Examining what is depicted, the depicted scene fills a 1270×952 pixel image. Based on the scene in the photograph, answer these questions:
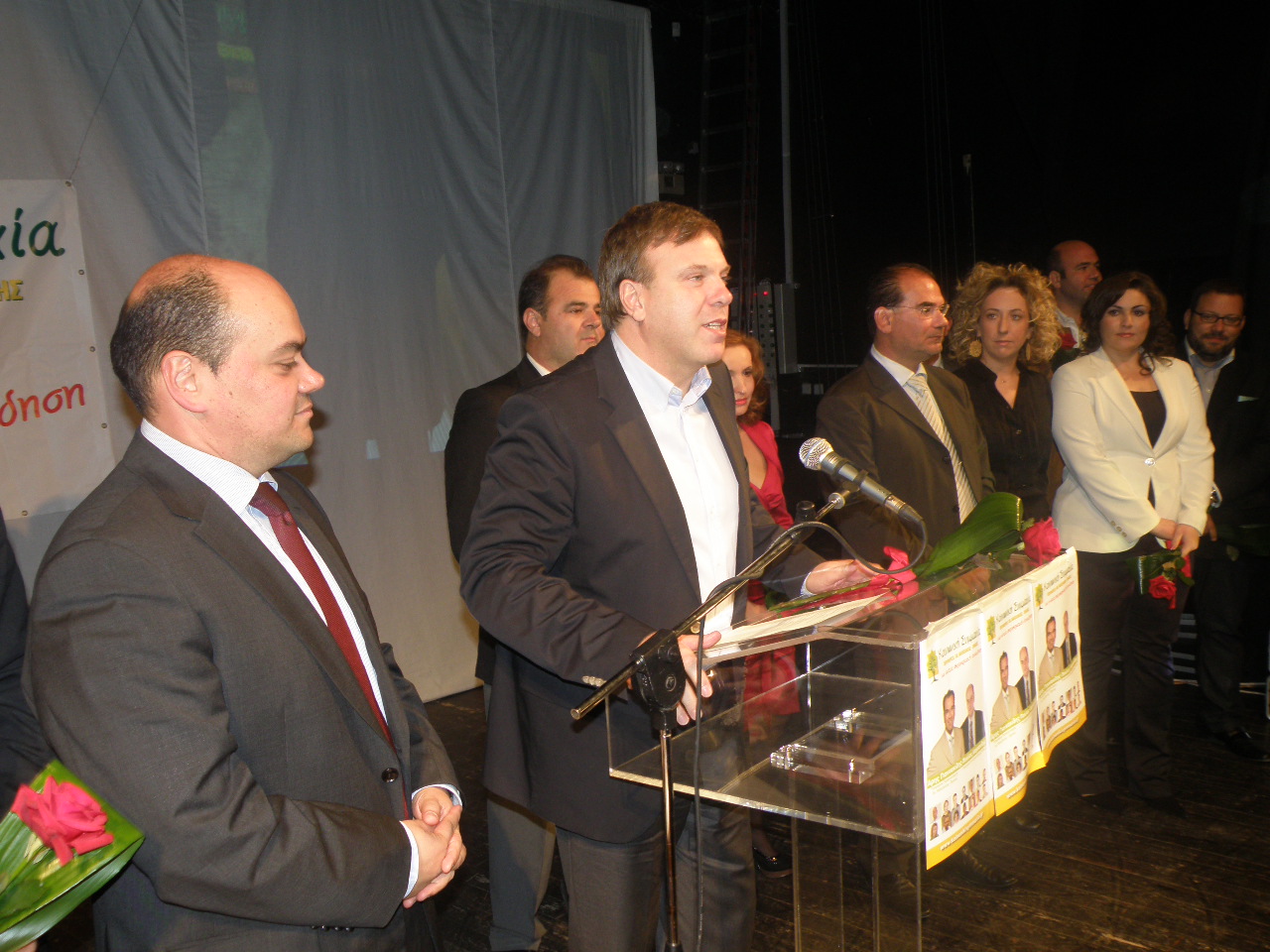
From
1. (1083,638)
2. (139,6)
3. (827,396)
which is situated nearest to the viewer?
(827,396)

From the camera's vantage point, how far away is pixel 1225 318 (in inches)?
178

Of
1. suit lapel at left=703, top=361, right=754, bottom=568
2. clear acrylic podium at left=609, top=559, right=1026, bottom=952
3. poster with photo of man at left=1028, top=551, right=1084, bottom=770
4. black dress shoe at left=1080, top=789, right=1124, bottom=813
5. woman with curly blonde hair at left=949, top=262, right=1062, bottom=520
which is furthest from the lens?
woman with curly blonde hair at left=949, top=262, right=1062, bottom=520

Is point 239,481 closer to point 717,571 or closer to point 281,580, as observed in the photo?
point 281,580

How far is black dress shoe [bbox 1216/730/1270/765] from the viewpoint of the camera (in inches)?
164

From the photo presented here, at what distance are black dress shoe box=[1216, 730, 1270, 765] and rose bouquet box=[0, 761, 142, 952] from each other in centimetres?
449

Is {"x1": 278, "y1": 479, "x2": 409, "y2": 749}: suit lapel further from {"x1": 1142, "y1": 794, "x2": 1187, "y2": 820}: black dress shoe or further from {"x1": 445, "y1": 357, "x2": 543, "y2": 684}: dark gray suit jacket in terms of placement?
{"x1": 1142, "y1": 794, "x2": 1187, "y2": 820}: black dress shoe

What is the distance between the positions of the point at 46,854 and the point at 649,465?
1.19 meters

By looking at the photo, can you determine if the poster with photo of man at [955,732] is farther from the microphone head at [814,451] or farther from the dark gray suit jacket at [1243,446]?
the dark gray suit jacket at [1243,446]

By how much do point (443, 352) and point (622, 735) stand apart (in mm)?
3668

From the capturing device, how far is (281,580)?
153 centimetres

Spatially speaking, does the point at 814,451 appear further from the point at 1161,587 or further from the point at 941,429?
the point at 1161,587

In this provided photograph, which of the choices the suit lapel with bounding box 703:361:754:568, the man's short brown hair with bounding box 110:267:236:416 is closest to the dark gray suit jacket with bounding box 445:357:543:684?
the suit lapel with bounding box 703:361:754:568

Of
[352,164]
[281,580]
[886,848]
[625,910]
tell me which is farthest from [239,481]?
[352,164]

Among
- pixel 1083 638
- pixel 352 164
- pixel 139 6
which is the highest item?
pixel 139 6
